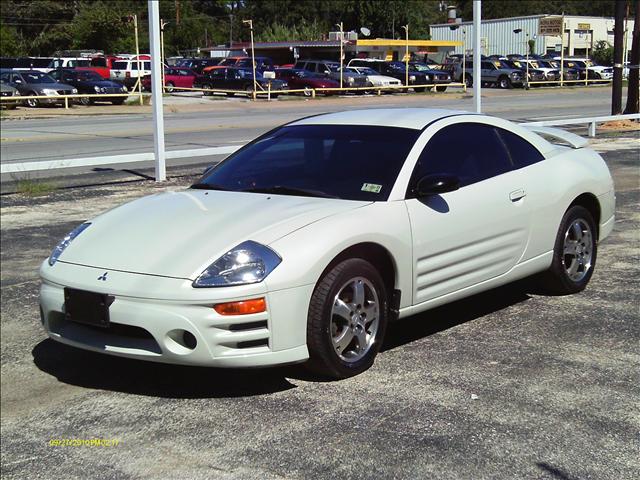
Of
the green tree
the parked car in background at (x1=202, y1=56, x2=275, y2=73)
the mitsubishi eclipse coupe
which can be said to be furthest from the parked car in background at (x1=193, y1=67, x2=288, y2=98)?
the green tree

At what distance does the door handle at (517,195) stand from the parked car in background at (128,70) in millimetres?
40413

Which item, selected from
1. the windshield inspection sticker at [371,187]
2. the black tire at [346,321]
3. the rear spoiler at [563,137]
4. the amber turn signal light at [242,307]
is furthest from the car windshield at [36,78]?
the amber turn signal light at [242,307]

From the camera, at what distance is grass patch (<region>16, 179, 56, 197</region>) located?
11.9m

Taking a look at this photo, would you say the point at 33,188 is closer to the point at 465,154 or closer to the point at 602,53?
the point at 465,154

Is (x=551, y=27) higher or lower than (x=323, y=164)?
higher

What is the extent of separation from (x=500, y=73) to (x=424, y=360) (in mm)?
49010

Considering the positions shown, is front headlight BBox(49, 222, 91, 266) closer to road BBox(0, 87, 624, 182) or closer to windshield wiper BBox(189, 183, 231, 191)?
windshield wiper BBox(189, 183, 231, 191)

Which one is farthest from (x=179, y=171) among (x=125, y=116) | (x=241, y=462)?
(x=125, y=116)

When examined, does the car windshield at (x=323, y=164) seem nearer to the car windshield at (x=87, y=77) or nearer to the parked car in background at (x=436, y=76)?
the car windshield at (x=87, y=77)

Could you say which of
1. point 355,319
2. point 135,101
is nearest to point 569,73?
point 135,101

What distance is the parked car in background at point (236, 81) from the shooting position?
140ft

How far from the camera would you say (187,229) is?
480 centimetres

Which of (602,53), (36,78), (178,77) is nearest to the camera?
(36,78)

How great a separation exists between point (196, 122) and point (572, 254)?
22765mm
